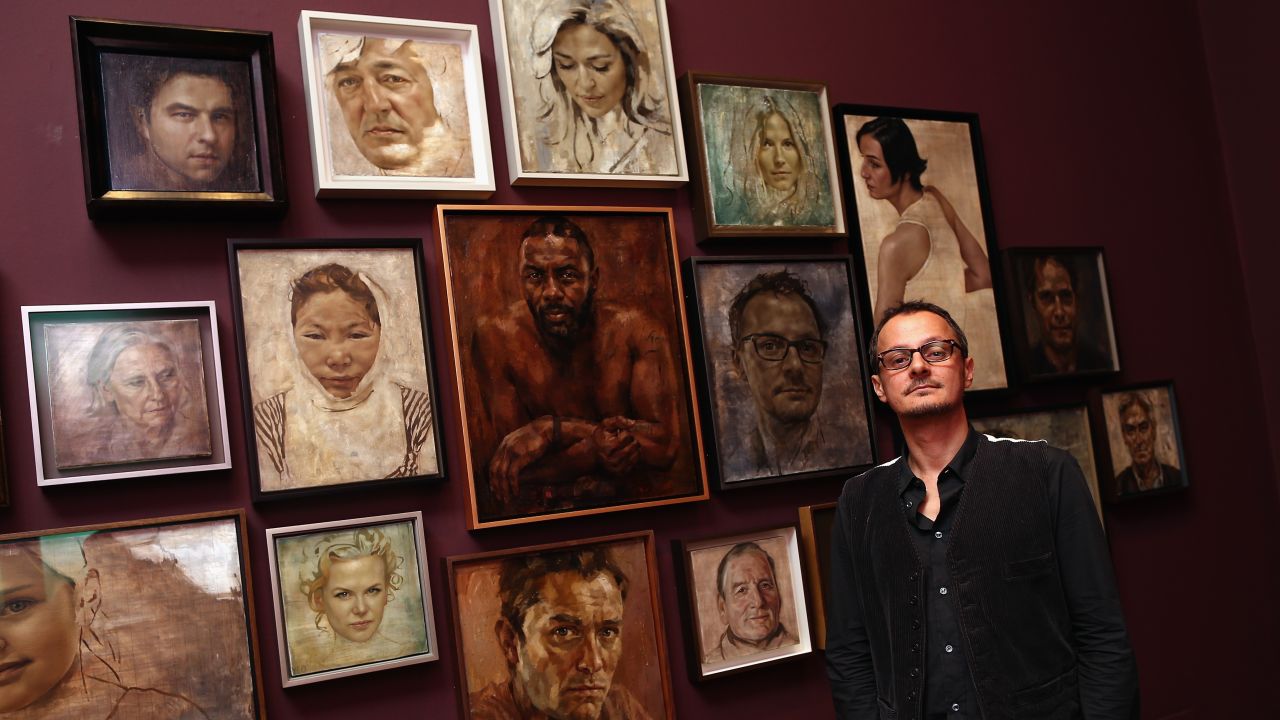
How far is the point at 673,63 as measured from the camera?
351 cm

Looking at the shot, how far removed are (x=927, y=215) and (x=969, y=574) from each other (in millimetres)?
1742

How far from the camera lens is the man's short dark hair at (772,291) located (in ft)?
11.4

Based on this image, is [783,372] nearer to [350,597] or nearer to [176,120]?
[350,597]

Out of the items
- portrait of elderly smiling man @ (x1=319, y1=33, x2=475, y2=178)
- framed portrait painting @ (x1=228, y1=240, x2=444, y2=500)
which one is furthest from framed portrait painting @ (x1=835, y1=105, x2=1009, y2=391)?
framed portrait painting @ (x1=228, y1=240, x2=444, y2=500)

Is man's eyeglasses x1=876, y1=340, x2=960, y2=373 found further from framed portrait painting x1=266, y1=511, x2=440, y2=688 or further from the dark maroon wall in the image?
framed portrait painting x1=266, y1=511, x2=440, y2=688

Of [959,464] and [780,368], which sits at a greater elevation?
[780,368]

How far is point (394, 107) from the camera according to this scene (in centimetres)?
307

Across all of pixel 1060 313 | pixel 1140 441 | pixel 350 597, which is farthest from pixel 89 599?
pixel 1140 441

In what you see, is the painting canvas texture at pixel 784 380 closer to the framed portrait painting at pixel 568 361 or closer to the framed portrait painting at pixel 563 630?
the framed portrait painting at pixel 568 361

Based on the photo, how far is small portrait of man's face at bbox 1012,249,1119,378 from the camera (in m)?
4.07

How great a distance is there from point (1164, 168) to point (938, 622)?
2.98 meters

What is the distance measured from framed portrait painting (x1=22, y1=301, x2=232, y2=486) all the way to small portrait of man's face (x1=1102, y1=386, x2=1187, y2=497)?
10.7ft

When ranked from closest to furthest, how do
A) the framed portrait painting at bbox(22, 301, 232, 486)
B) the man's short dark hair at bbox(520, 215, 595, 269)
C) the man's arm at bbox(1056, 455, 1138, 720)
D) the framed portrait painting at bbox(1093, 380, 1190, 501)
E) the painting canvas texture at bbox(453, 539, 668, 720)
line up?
the man's arm at bbox(1056, 455, 1138, 720), the framed portrait painting at bbox(22, 301, 232, 486), the painting canvas texture at bbox(453, 539, 668, 720), the man's short dark hair at bbox(520, 215, 595, 269), the framed portrait painting at bbox(1093, 380, 1190, 501)

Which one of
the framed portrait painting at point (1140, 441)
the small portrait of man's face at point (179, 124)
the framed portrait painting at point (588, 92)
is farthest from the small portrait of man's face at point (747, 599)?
the small portrait of man's face at point (179, 124)
